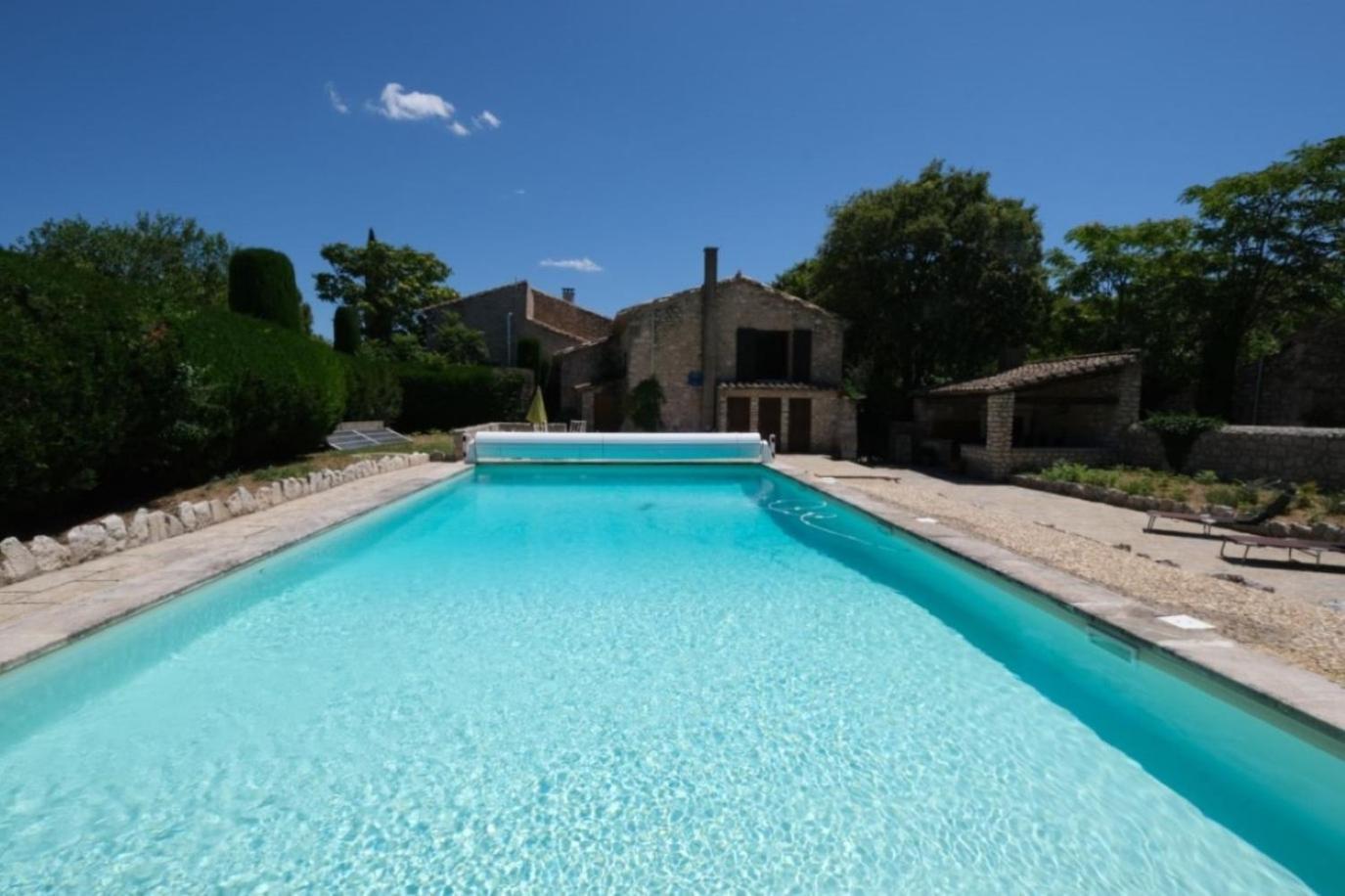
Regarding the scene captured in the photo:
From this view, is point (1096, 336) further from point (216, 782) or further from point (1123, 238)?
point (216, 782)

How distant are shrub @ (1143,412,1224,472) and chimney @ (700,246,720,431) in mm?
11505

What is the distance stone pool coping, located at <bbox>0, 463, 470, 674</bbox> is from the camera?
14.0ft

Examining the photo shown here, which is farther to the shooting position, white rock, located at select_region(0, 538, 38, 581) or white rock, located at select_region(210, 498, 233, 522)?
white rock, located at select_region(210, 498, 233, 522)

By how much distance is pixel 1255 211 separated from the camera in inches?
709

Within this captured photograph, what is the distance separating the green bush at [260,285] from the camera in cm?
1522

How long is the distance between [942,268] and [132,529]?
20.3 m

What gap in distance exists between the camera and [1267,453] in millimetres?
11547

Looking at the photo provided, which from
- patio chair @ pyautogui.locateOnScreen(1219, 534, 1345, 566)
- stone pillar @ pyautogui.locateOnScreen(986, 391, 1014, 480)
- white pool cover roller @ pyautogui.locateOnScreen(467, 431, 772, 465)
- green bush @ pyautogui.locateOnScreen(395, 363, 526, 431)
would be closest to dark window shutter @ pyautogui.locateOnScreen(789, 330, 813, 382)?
white pool cover roller @ pyautogui.locateOnScreen(467, 431, 772, 465)

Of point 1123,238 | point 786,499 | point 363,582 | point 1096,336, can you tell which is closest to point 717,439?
point 786,499

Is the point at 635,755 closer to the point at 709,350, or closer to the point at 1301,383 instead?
the point at 709,350

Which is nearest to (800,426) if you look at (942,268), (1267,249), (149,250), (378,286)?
(942,268)

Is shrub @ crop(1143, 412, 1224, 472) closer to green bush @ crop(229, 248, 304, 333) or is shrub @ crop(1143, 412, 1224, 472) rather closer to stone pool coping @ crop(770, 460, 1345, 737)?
stone pool coping @ crop(770, 460, 1345, 737)

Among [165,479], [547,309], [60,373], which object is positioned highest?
[547,309]

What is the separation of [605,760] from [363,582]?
432cm
